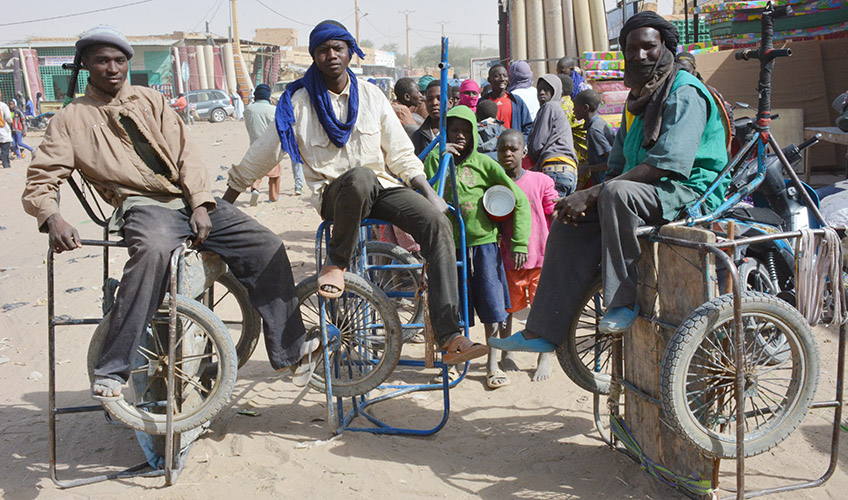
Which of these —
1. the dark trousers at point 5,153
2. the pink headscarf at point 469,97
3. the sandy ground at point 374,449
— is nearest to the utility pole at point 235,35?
the dark trousers at point 5,153

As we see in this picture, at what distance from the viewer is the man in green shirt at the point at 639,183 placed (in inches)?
120

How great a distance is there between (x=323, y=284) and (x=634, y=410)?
175 centimetres

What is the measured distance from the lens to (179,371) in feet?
12.2

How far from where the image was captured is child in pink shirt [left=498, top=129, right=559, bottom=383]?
4969 mm

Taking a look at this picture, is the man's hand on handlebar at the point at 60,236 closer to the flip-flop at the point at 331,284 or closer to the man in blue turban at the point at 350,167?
the man in blue turban at the point at 350,167

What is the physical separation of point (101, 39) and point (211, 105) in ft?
102

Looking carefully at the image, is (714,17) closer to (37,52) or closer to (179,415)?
(179,415)

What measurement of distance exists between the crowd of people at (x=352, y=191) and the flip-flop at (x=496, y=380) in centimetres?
42

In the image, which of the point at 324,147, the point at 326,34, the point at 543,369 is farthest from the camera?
the point at 543,369

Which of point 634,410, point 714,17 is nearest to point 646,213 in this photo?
point 634,410

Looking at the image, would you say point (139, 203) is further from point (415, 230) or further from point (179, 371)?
point (415, 230)

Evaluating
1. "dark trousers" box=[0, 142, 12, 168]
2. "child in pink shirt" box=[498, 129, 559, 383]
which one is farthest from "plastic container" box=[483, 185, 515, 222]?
"dark trousers" box=[0, 142, 12, 168]

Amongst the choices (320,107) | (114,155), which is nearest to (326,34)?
(320,107)

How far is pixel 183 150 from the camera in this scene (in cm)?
396
